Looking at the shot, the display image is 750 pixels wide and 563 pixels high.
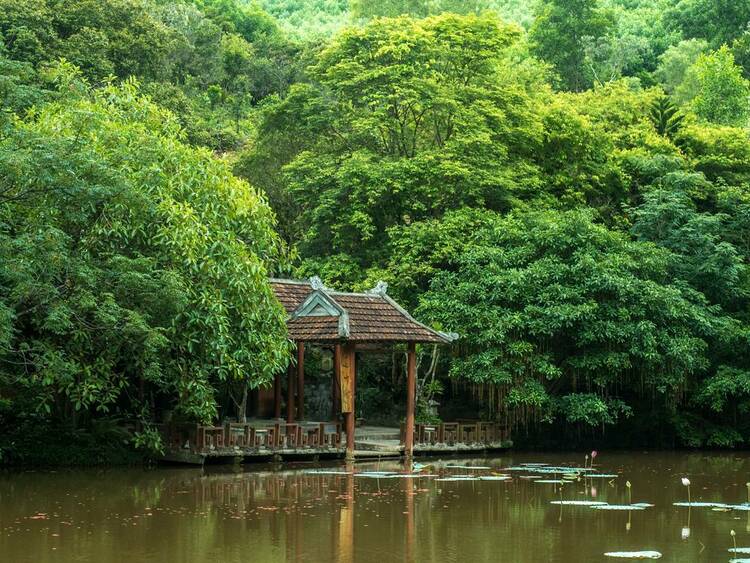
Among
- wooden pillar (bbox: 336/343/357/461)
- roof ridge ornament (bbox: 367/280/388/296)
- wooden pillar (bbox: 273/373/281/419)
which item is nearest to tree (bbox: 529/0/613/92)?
roof ridge ornament (bbox: 367/280/388/296)

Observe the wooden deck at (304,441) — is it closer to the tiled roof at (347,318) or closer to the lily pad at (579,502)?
the tiled roof at (347,318)

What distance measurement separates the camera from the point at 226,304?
1792 centimetres

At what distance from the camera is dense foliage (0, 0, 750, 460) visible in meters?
16.7

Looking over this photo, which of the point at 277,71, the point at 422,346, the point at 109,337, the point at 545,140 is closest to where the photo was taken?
the point at 109,337

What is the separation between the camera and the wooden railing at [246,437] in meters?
18.8

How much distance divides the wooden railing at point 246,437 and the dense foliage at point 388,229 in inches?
22.6

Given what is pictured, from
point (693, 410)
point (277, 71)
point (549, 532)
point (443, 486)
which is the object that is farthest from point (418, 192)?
point (277, 71)

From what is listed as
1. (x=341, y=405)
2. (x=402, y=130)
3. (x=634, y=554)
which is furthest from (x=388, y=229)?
(x=634, y=554)

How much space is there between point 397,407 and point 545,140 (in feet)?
25.4

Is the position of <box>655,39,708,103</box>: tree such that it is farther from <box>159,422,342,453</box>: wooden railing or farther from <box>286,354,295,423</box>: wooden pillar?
<box>159,422,342,453</box>: wooden railing

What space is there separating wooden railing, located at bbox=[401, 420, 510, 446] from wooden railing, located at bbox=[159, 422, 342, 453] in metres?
1.83

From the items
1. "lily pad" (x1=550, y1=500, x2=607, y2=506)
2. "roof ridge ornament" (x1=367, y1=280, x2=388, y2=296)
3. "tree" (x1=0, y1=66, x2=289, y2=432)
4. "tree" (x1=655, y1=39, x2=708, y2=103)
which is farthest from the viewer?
"tree" (x1=655, y1=39, x2=708, y2=103)

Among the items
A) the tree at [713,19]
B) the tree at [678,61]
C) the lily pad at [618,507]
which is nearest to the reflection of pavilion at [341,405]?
the lily pad at [618,507]

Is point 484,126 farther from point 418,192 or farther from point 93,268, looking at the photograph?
point 93,268
